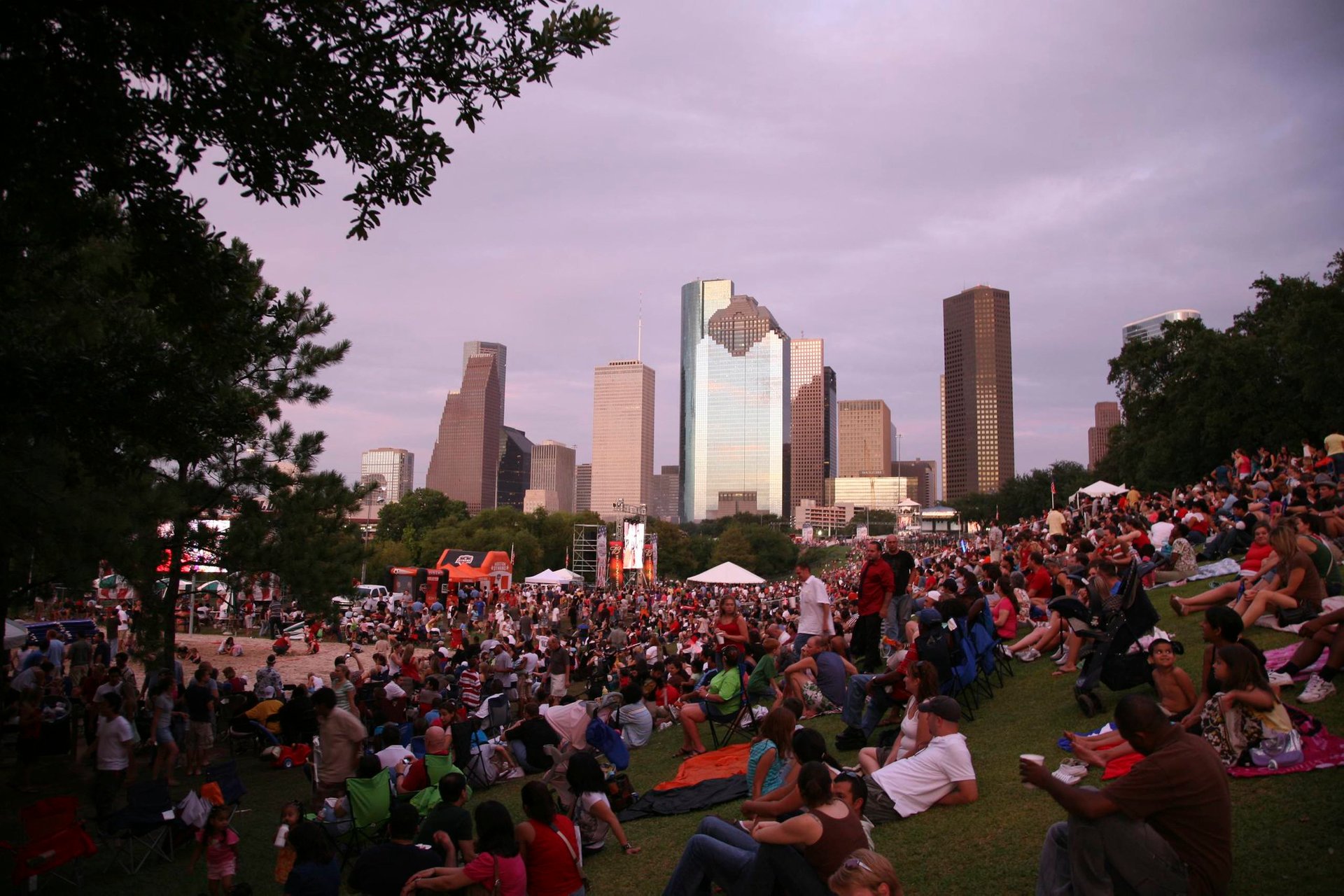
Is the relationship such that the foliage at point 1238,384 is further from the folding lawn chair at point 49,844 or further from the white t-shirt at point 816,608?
the folding lawn chair at point 49,844

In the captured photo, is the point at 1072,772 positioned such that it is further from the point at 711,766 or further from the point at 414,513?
the point at 414,513

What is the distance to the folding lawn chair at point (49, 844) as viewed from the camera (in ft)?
20.6

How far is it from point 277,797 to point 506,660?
4.64 m

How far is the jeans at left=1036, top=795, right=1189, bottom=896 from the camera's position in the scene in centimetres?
352

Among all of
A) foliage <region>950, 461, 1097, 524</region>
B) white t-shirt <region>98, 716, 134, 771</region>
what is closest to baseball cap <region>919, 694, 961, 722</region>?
white t-shirt <region>98, 716, 134, 771</region>

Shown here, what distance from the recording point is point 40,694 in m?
10.9

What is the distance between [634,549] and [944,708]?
4063 cm

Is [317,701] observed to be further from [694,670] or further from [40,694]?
[694,670]

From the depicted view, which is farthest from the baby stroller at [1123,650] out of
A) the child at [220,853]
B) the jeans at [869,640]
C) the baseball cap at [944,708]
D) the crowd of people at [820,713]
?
the child at [220,853]

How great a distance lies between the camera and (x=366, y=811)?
276 inches

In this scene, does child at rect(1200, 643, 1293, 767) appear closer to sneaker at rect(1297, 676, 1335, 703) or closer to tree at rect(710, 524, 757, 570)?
sneaker at rect(1297, 676, 1335, 703)

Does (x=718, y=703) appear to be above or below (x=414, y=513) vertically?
below

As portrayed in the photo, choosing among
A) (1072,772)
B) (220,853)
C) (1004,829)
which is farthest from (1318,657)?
(220,853)

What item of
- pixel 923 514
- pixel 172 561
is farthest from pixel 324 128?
pixel 923 514
